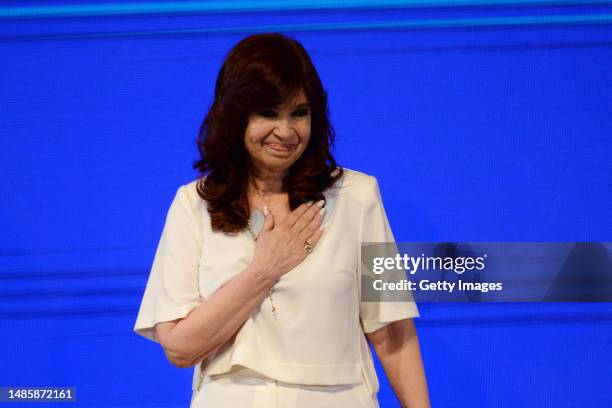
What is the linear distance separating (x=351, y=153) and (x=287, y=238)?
3.14 feet

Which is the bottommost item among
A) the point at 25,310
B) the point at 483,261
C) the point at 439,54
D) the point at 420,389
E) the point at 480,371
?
the point at 420,389

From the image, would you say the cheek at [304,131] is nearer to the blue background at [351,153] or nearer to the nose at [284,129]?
the nose at [284,129]

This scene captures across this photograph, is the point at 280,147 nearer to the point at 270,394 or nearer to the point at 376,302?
the point at 376,302

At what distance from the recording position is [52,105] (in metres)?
2.80

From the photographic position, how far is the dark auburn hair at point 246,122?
1.71 metres

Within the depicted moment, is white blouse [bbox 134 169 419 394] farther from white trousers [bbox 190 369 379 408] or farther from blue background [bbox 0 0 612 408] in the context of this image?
blue background [bbox 0 0 612 408]

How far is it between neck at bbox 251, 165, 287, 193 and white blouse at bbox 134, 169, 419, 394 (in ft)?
0.22

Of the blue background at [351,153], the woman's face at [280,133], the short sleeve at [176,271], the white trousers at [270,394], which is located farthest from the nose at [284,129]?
the blue background at [351,153]

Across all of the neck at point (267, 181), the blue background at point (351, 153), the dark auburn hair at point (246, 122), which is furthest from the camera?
the blue background at point (351, 153)

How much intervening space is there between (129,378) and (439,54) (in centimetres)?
130

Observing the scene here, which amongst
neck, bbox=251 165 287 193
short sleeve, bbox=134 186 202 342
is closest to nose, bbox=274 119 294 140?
neck, bbox=251 165 287 193

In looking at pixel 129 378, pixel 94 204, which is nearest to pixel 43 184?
pixel 94 204

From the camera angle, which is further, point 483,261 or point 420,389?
point 483,261

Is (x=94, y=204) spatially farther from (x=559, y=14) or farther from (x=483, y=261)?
(x=559, y=14)
